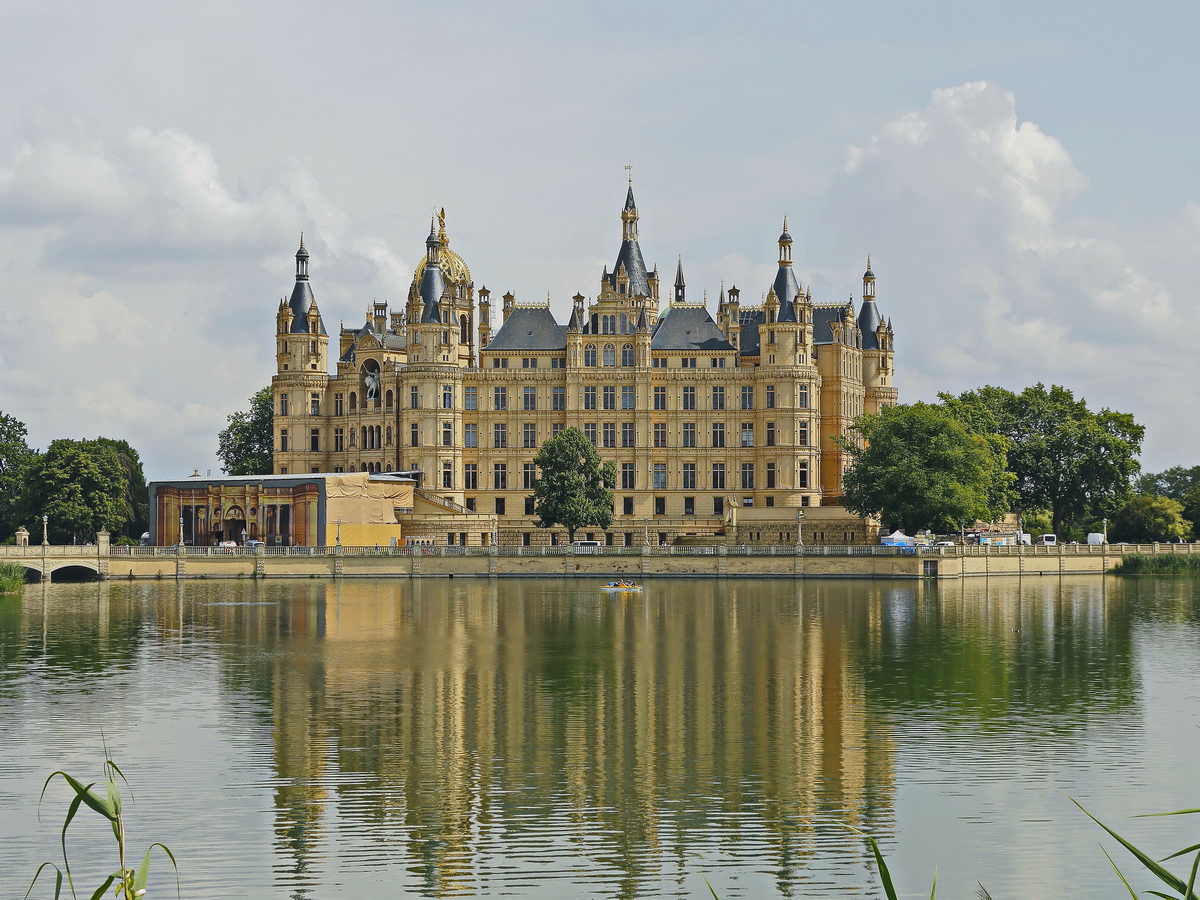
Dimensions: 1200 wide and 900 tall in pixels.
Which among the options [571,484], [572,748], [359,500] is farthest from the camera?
[359,500]

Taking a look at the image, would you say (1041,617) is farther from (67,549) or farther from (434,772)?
(67,549)

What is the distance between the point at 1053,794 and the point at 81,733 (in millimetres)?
22248

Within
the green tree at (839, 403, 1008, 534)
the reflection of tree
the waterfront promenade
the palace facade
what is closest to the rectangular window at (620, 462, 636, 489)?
the palace facade

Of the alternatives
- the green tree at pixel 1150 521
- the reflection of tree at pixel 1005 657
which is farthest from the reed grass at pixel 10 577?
the green tree at pixel 1150 521

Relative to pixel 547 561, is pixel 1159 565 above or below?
below

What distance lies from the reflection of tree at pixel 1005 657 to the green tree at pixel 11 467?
70.2 metres

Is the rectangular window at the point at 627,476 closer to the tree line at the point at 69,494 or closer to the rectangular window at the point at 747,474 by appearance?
the rectangular window at the point at 747,474

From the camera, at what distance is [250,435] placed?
143750 mm

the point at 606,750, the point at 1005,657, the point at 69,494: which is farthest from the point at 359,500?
the point at 606,750

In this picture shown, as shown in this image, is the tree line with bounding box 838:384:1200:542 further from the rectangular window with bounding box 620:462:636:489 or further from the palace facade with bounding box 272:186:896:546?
the rectangular window with bounding box 620:462:636:489

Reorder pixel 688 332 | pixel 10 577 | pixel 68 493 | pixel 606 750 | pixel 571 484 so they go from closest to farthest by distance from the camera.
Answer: pixel 606 750 < pixel 10 577 < pixel 571 484 < pixel 68 493 < pixel 688 332

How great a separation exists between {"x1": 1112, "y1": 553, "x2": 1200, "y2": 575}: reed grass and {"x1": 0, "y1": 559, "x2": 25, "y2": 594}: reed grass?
234ft

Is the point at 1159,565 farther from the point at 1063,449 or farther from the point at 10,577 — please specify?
the point at 10,577

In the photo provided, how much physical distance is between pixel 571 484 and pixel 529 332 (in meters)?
19.3
